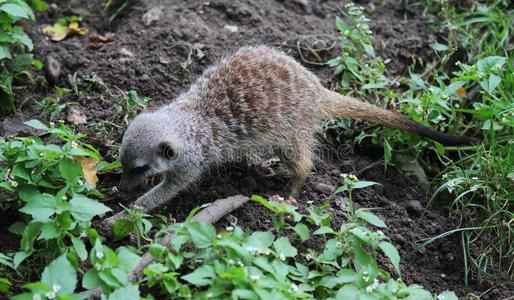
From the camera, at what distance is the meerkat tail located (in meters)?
4.26

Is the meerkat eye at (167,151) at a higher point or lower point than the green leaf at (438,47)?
higher

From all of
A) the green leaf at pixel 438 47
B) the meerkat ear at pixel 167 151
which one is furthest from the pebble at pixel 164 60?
the green leaf at pixel 438 47

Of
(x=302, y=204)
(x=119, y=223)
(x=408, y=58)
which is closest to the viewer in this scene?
(x=119, y=223)

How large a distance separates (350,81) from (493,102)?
99 cm

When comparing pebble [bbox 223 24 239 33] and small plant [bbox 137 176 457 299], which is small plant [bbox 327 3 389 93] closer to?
pebble [bbox 223 24 239 33]

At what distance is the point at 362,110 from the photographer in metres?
4.38

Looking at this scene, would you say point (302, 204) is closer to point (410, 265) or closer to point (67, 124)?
point (410, 265)

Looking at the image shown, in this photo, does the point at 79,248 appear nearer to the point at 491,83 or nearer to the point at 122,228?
the point at 122,228

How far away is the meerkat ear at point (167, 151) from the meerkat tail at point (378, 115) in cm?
98

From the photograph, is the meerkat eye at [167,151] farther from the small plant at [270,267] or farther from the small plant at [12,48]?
the small plant at [12,48]

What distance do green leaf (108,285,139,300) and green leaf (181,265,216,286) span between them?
0.77 ft

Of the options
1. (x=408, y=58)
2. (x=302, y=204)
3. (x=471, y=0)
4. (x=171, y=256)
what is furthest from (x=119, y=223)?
(x=471, y=0)

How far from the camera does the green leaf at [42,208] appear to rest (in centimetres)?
297

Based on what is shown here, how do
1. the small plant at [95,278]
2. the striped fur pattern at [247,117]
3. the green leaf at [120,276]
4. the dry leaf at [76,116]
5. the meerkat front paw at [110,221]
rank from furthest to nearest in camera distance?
the dry leaf at [76,116]
the striped fur pattern at [247,117]
the meerkat front paw at [110,221]
the green leaf at [120,276]
the small plant at [95,278]
